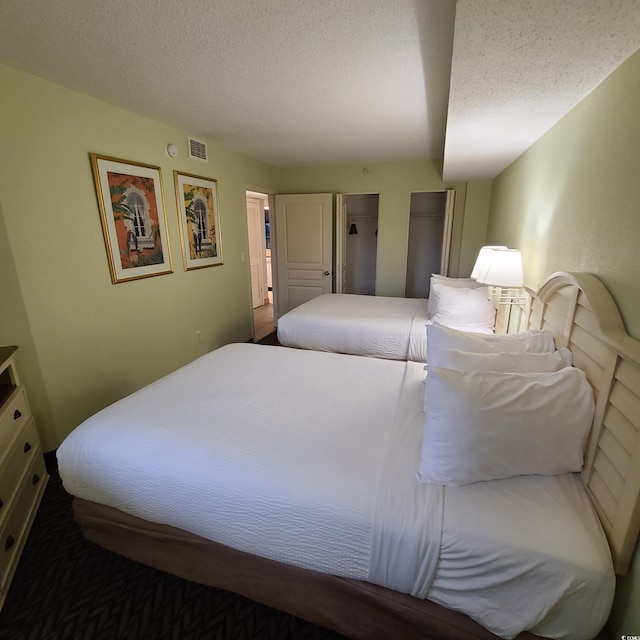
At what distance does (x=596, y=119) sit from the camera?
4.57 feet

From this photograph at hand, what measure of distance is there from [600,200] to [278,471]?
1.68 metres

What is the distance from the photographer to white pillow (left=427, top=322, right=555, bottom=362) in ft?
5.15

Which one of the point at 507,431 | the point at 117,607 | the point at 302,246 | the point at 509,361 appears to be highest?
the point at 302,246

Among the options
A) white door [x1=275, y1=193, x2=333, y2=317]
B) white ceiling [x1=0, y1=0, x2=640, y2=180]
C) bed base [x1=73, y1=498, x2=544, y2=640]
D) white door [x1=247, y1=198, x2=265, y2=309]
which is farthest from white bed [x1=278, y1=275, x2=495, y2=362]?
white door [x1=247, y1=198, x2=265, y2=309]

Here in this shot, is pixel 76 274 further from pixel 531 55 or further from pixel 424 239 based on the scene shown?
pixel 424 239

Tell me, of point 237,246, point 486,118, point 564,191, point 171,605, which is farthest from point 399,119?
point 171,605

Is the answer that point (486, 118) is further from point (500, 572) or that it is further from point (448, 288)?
point (500, 572)

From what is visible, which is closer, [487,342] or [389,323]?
[487,342]

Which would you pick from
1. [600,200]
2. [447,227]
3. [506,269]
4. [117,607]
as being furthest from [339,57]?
[447,227]

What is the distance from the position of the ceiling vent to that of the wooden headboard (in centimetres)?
320

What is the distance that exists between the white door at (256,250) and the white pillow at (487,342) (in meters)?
4.65

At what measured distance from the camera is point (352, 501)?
A: 3.43 feet

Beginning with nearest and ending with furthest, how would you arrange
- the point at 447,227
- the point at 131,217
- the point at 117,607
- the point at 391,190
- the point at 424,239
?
1. the point at 117,607
2. the point at 131,217
3. the point at 447,227
4. the point at 391,190
5. the point at 424,239

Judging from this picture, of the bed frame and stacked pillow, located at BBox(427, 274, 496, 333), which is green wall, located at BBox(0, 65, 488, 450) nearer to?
the bed frame
